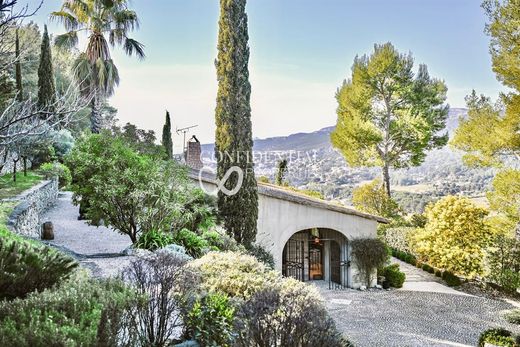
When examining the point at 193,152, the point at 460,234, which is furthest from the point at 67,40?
the point at 460,234

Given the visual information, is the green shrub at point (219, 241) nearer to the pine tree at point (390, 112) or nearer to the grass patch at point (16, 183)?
the grass patch at point (16, 183)

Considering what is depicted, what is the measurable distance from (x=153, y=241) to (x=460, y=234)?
11.4m

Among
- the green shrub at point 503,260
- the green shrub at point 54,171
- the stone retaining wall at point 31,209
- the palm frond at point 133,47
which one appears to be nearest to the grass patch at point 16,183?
the stone retaining wall at point 31,209

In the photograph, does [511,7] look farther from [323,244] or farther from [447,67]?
[447,67]

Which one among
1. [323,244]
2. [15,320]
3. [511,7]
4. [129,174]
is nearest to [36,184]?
[129,174]

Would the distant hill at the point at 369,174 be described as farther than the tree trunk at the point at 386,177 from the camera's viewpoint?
Yes

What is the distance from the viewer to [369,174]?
85.3ft

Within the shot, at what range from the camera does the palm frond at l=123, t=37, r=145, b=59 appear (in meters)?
18.3

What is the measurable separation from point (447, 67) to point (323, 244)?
658 inches

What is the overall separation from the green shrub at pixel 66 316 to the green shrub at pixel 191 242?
5167 mm

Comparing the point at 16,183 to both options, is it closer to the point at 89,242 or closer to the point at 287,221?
the point at 89,242

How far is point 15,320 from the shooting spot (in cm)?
267

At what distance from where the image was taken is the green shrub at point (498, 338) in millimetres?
7723

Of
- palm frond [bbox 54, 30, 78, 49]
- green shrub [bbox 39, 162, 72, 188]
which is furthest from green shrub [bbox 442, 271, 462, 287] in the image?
palm frond [bbox 54, 30, 78, 49]
